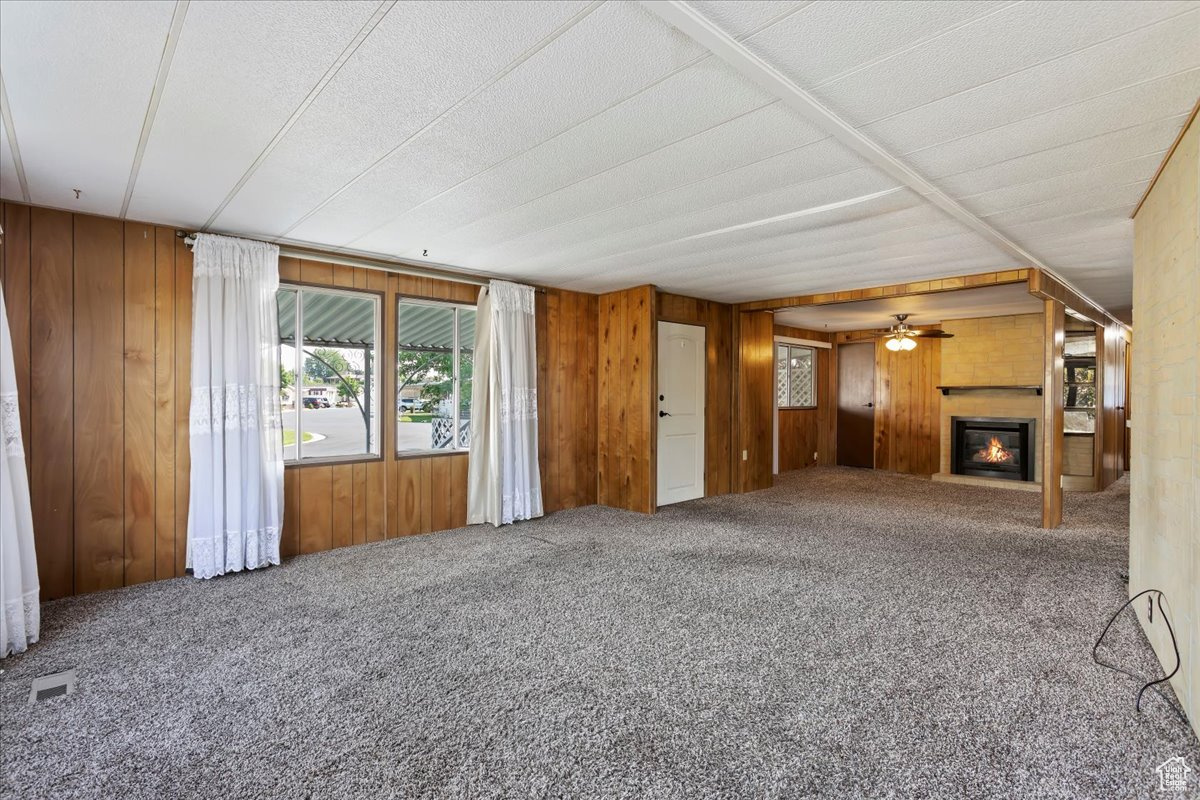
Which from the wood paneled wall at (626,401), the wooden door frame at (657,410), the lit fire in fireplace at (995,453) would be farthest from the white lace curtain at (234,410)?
the lit fire in fireplace at (995,453)

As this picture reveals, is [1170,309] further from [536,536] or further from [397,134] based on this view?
[536,536]

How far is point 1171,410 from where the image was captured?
7.43ft

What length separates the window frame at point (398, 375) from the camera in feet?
14.8

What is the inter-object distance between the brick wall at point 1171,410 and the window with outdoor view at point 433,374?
4.41m

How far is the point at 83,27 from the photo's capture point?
5.24ft

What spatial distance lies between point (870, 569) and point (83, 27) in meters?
4.42

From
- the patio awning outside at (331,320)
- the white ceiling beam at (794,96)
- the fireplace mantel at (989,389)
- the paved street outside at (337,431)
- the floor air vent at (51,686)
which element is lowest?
the floor air vent at (51,686)

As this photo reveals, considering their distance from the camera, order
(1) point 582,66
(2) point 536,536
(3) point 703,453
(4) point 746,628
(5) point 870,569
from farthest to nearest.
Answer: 1. (3) point 703,453
2. (2) point 536,536
3. (5) point 870,569
4. (4) point 746,628
5. (1) point 582,66

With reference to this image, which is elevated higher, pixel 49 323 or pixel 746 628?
pixel 49 323

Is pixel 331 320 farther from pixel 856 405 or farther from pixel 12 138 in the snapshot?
pixel 856 405

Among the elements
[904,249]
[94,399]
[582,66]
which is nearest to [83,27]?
[582,66]

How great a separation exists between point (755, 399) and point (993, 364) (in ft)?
10.5

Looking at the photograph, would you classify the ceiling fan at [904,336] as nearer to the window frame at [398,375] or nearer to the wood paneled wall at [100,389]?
the window frame at [398,375]

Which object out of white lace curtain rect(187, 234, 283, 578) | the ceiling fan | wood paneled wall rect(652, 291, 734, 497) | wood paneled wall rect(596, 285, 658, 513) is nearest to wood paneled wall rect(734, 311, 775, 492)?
wood paneled wall rect(652, 291, 734, 497)
